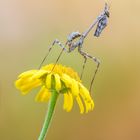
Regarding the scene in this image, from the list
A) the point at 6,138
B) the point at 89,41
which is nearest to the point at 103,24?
the point at 6,138

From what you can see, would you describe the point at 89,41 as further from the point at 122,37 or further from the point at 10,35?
the point at 10,35

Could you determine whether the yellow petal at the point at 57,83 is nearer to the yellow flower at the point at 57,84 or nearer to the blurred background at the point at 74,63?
the yellow flower at the point at 57,84

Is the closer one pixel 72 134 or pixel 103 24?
pixel 103 24

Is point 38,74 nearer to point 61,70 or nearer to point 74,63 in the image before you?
point 61,70

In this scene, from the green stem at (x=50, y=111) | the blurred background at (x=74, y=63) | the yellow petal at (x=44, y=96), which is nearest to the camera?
the green stem at (x=50, y=111)

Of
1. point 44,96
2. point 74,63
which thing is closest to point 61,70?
point 44,96

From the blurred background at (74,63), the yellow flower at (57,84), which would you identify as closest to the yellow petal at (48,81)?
the yellow flower at (57,84)

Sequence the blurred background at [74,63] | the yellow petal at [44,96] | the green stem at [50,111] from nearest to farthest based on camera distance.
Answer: the green stem at [50,111] → the yellow petal at [44,96] → the blurred background at [74,63]
